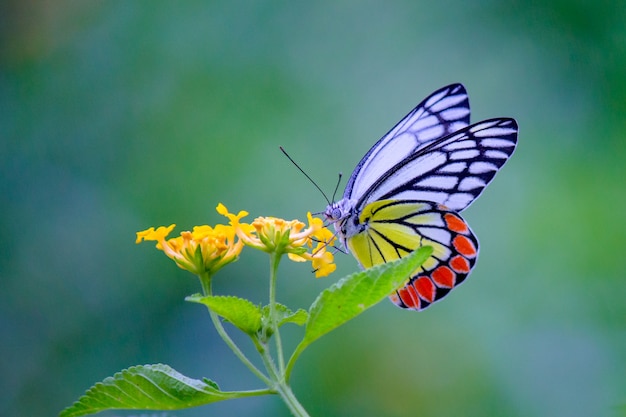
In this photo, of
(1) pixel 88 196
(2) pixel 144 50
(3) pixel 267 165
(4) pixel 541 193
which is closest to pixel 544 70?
(4) pixel 541 193

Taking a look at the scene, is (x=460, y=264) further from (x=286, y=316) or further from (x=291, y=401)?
(x=291, y=401)

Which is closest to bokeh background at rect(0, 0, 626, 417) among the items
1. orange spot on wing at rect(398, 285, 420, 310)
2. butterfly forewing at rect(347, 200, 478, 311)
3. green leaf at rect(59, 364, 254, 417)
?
butterfly forewing at rect(347, 200, 478, 311)

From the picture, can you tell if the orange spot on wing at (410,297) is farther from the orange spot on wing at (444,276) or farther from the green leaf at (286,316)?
the green leaf at (286,316)

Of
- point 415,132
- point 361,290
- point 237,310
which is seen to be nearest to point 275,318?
point 237,310

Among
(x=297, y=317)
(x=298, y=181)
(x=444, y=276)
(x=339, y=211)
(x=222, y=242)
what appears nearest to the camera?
(x=297, y=317)

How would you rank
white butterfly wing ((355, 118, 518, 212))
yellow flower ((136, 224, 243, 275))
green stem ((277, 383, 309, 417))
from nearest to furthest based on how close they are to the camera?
green stem ((277, 383, 309, 417)) < yellow flower ((136, 224, 243, 275)) < white butterfly wing ((355, 118, 518, 212))

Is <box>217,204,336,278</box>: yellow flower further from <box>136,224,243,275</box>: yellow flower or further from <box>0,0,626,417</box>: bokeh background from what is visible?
<box>0,0,626,417</box>: bokeh background
